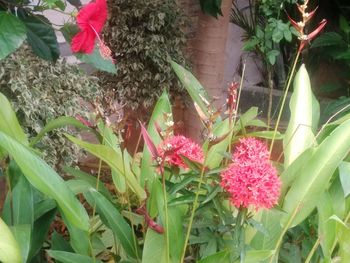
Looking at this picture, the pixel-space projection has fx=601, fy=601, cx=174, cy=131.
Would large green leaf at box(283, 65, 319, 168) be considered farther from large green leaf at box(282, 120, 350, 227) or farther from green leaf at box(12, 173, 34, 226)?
green leaf at box(12, 173, 34, 226)

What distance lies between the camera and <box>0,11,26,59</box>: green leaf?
1414 millimetres

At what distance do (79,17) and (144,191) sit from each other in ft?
1.41

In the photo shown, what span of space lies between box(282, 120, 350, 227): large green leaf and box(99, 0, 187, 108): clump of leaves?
5.84 ft

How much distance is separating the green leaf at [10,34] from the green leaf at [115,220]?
429mm

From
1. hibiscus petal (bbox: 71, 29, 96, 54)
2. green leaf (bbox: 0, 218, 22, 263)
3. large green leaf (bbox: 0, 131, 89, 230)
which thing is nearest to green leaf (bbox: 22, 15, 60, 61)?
hibiscus petal (bbox: 71, 29, 96, 54)

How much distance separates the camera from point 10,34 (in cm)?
143

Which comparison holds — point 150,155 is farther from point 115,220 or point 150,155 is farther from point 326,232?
point 326,232

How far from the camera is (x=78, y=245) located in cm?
126

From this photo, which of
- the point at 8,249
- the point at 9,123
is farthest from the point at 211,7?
the point at 8,249

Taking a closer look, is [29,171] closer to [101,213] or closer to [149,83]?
[101,213]

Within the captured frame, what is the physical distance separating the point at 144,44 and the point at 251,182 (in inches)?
78.7

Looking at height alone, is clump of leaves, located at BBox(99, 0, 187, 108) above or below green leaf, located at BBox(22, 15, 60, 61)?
below

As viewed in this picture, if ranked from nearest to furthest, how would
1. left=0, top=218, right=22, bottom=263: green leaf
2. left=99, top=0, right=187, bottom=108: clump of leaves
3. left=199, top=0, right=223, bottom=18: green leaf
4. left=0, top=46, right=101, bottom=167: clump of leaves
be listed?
left=0, top=218, right=22, bottom=263: green leaf < left=0, top=46, right=101, bottom=167: clump of leaves < left=199, top=0, right=223, bottom=18: green leaf < left=99, top=0, right=187, bottom=108: clump of leaves

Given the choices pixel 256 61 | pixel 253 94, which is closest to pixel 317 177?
pixel 253 94
